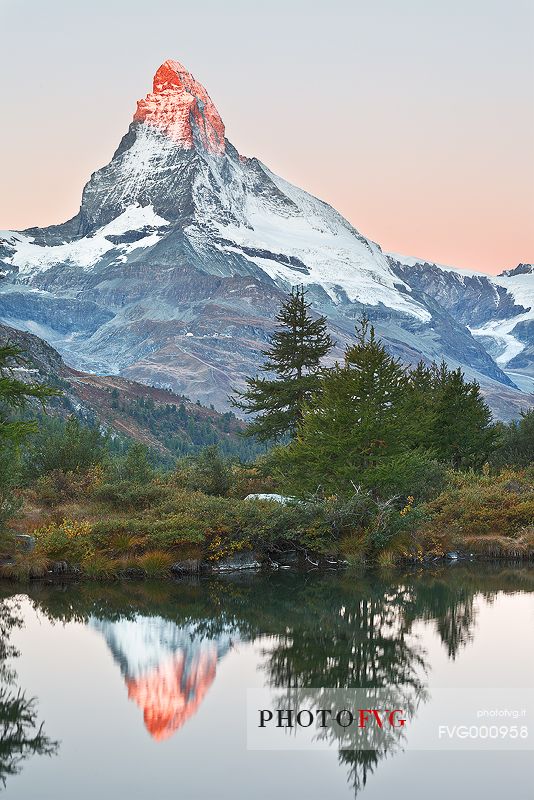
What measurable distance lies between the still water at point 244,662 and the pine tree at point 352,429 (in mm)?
4711

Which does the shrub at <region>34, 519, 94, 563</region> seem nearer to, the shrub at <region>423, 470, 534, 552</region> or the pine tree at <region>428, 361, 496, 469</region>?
the shrub at <region>423, 470, 534, 552</region>

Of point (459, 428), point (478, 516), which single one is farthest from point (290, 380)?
point (478, 516)

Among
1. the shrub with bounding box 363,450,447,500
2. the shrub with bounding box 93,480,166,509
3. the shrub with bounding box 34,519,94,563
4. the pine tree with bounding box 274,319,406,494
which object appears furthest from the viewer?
the shrub with bounding box 93,480,166,509

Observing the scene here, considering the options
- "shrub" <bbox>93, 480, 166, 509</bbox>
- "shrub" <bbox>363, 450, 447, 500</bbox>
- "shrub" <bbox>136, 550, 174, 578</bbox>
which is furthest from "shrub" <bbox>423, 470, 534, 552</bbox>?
"shrub" <bbox>93, 480, 166, 509</bbox>

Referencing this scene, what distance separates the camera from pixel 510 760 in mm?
15477

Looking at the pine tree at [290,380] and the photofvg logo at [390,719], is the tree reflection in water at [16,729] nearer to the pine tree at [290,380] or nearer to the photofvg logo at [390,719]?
the photofvg logo at [390,719]

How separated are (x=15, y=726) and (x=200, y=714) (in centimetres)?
338

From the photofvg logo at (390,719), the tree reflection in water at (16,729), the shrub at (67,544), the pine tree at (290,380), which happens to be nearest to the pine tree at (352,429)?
the shrub at (67,544)

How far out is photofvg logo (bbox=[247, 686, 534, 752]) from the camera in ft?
54.0

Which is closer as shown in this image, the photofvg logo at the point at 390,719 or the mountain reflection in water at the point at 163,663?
the photofvg logo at the point at 390,719

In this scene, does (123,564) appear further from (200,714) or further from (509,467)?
(509,467)

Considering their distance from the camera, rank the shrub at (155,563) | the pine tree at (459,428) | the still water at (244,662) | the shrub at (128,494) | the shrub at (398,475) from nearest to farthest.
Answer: the still water at (244,662)
the shrub at (155,563)
the shrub at (398,475)
the shrub at (128,494)
the pine tree at (459,428)

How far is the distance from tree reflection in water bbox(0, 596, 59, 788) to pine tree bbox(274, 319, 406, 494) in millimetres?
16892

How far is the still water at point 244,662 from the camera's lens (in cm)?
1489
